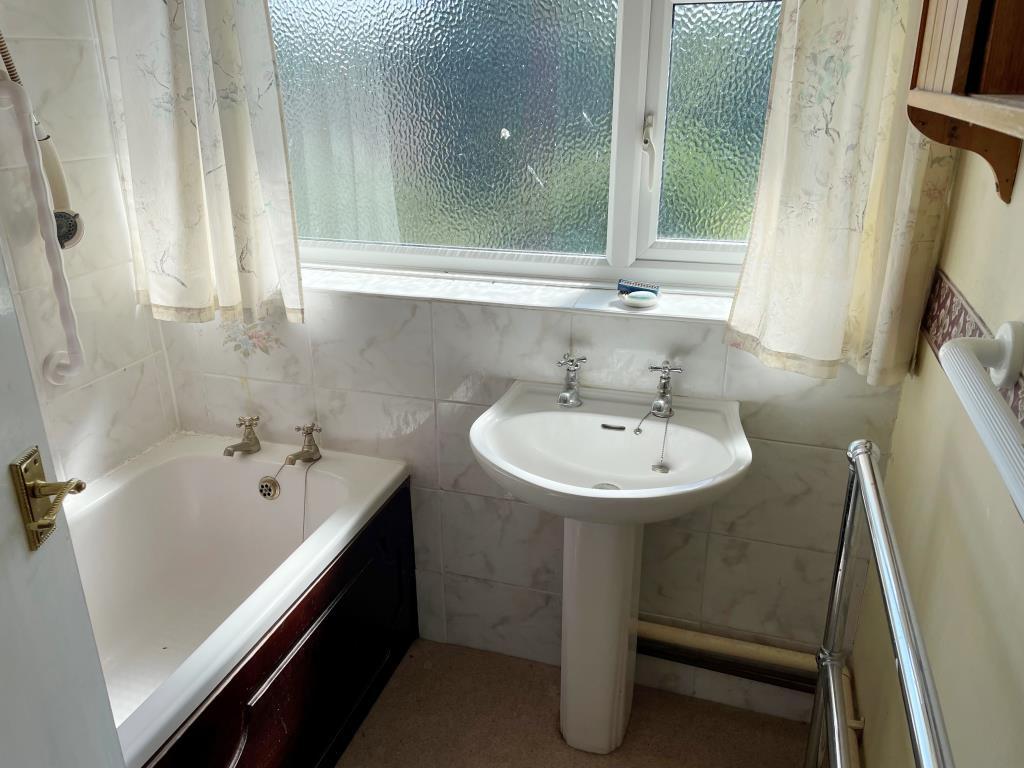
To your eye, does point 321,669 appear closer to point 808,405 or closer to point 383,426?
point 383,426

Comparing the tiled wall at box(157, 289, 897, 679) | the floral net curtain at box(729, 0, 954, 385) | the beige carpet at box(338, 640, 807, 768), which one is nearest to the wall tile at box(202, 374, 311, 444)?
the tiled wall at box(157, 289, 897, 679)

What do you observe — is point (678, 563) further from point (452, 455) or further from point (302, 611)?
point (302, 611)

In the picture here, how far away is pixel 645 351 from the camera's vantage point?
5.60 feet

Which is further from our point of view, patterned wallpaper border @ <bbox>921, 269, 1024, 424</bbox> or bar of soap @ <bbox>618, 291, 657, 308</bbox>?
bar of soap @ <bbox>618, 291, 657, 308</bbox>

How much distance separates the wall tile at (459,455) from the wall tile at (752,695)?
2.30 feet

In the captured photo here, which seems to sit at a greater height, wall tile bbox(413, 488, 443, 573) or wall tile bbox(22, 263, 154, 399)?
wall tile bbox(22, 263, 154, 399)

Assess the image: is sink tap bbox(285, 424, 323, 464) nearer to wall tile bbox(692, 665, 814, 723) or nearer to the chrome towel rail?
wall tile bbox(692, 665, 814, 723)

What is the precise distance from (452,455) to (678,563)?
614mm

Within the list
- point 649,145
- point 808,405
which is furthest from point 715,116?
point 808,405

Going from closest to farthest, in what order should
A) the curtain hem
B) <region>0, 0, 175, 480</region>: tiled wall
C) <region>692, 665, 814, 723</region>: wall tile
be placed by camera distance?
the curtain hem → <region>0, 0, 175, 480</region>: tiled wall → <region>692, 665, 814, 723</region>: wall tile

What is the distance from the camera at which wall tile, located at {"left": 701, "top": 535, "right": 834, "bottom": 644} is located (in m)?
1.78

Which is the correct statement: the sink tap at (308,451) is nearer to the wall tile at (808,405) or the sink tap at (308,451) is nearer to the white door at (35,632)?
the white door at (35,632)

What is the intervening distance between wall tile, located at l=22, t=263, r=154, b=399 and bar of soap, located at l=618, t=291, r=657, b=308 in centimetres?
123

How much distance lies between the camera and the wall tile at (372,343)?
1.83 meters
